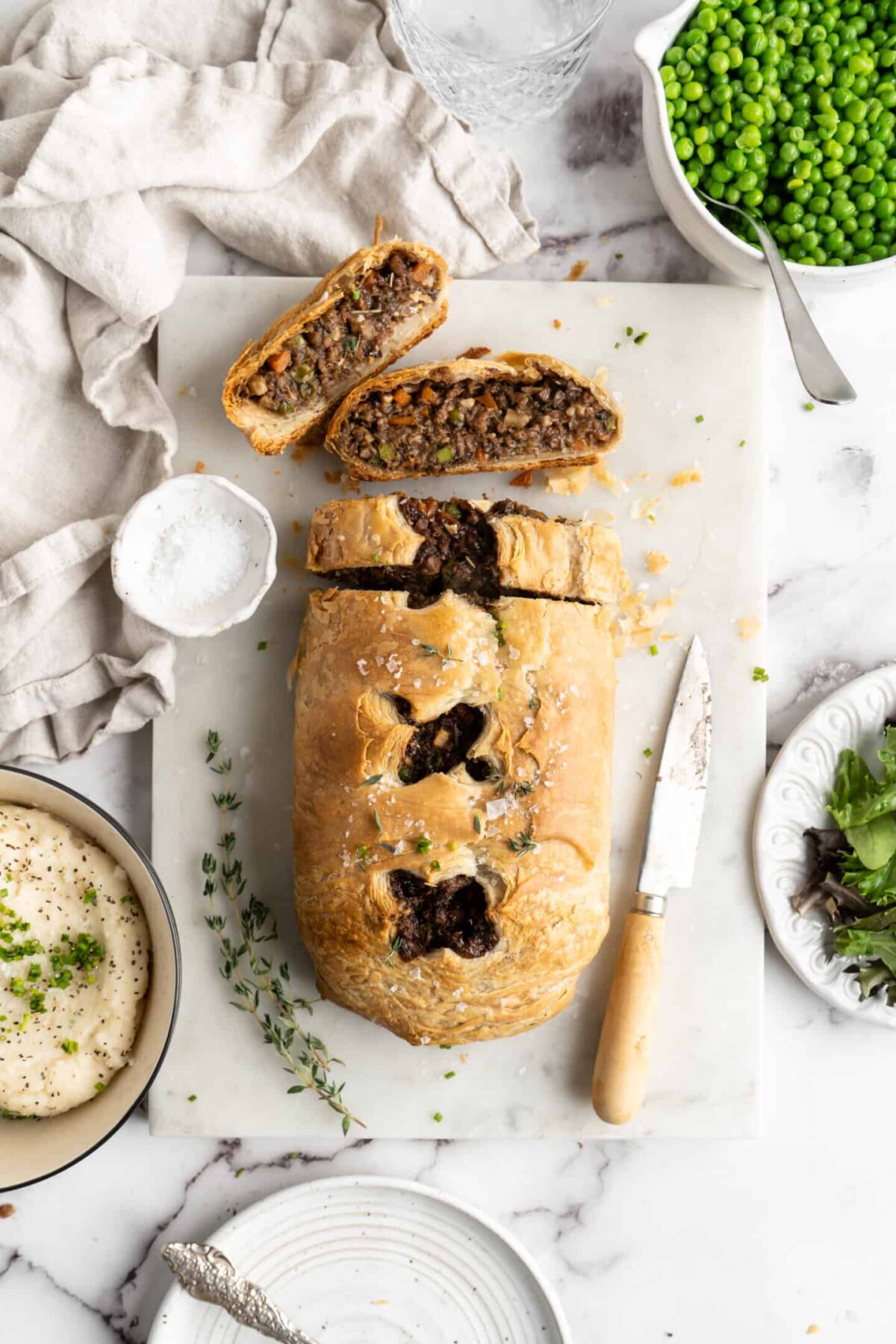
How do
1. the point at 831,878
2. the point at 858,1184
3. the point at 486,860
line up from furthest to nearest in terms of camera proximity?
1. the point at 858,1184
2. the point at 831,878
3. the point at 486,860

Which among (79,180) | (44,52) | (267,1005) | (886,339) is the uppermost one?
(44,52)

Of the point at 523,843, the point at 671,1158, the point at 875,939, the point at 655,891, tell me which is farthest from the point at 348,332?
the point at 671,1158

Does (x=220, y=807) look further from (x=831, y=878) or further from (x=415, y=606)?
(x=831, y=878)

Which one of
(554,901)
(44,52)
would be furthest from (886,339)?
(44,52)

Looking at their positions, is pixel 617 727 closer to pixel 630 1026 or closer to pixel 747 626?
pixel 747 626

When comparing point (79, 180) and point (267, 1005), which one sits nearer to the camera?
point (79, 180)

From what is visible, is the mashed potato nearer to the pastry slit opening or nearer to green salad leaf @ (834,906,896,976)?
the pastry slit opening
